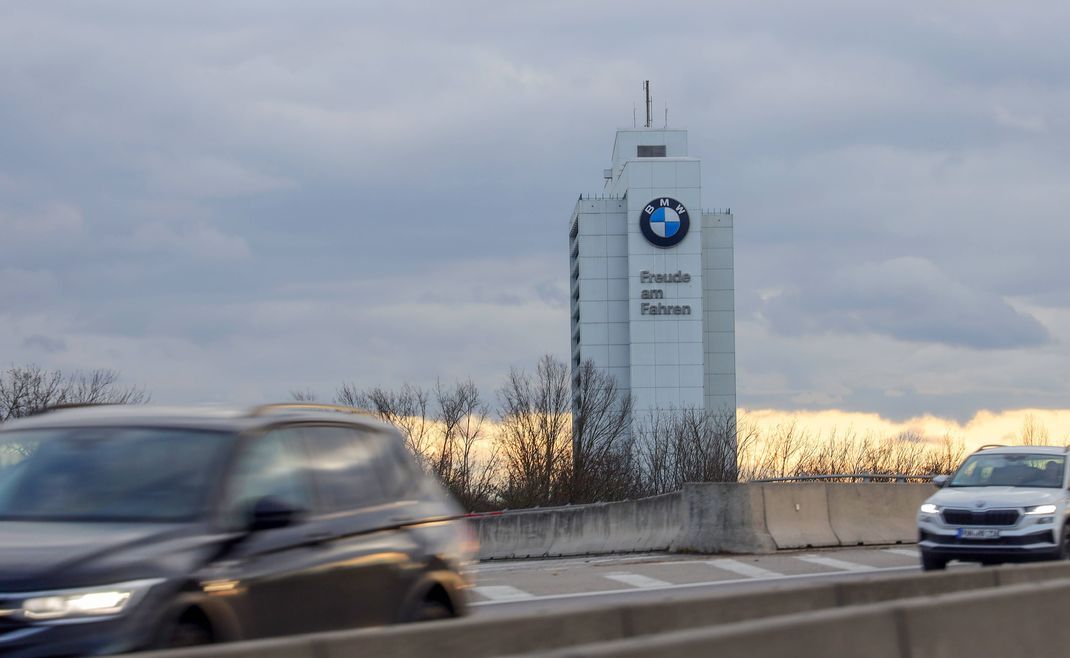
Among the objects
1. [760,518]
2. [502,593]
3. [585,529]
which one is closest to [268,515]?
[502,593]

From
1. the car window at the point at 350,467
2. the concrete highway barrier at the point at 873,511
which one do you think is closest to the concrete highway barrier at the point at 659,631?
the car window at the point at 350,467

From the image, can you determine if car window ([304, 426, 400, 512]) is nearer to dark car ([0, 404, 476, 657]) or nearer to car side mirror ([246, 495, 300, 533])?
dark car ([0, 404, 476, 657])

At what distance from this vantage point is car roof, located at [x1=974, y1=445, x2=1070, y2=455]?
2022cm

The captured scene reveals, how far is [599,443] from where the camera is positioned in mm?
107312

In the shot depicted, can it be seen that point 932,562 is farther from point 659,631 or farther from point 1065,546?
point 659,631

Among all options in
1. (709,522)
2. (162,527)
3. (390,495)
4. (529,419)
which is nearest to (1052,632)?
(390,495)

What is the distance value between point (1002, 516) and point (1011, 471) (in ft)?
4.03

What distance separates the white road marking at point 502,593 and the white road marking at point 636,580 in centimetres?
158

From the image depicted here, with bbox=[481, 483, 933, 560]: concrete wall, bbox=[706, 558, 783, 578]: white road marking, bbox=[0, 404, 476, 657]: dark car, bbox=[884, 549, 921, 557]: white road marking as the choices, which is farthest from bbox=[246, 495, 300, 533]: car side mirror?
bbox=[884, 549, 921, 557]: white road marking

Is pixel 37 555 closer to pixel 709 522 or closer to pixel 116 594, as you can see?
pixel 116 594

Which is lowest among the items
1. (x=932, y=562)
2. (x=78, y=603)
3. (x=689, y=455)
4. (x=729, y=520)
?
(x=932, y=562)

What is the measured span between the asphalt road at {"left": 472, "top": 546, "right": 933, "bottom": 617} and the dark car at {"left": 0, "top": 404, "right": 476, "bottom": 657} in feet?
24.1

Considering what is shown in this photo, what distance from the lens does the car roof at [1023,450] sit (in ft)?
66.3

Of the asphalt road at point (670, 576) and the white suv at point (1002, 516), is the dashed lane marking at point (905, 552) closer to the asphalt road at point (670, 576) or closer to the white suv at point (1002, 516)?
the asphalt road at point (670, 576)
